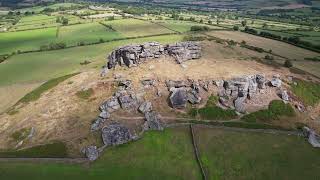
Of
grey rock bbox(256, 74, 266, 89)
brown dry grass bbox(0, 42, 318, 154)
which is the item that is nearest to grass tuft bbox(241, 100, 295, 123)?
brown dry grass bbox(0, 42, 318, 154)

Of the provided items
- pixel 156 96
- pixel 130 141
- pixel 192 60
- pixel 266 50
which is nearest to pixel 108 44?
pixel 266 50

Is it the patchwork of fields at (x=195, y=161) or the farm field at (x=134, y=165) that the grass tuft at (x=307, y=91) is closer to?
the patchwork of fields at (x=195, y=161)

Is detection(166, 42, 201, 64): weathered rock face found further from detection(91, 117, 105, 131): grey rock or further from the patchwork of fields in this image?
detection(91, 117, 105, 131): grey rock

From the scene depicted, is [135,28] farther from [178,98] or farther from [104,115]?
[104,115]

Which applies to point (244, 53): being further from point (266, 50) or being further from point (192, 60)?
point (192, 60)

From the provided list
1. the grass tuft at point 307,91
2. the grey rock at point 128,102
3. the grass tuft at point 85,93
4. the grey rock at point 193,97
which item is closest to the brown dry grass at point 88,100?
the grass tuft at point 85,93

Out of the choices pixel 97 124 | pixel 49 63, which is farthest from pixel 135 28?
pixel 97 124
